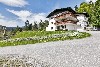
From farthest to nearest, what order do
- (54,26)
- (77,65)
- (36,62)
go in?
(54,26) → (36,62) → (77,65)

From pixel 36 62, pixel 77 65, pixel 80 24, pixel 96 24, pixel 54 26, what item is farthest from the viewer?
pixel 80 24

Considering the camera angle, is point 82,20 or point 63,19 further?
point 82,20

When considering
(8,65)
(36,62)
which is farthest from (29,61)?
(8,65)

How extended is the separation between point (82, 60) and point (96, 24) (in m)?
63.0

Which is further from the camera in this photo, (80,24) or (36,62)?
(80,24)

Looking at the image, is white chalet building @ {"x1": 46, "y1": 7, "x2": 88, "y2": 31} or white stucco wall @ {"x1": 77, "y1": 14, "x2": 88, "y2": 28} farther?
white stucco wall @ {"x1": 77, "y1": 14, "x2": 88, "y2": 28}

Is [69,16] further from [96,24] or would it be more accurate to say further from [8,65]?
[8,65]

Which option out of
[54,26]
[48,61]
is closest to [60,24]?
[54,26]

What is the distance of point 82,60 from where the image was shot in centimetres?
1939

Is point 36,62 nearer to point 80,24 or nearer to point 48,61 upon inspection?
point 48,61

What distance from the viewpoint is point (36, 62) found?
1933cm

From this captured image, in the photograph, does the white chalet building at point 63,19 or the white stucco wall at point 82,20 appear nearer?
the white chalet building at point 63,19

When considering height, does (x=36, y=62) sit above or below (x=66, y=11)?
below

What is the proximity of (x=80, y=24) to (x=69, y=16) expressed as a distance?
52.8 ft
